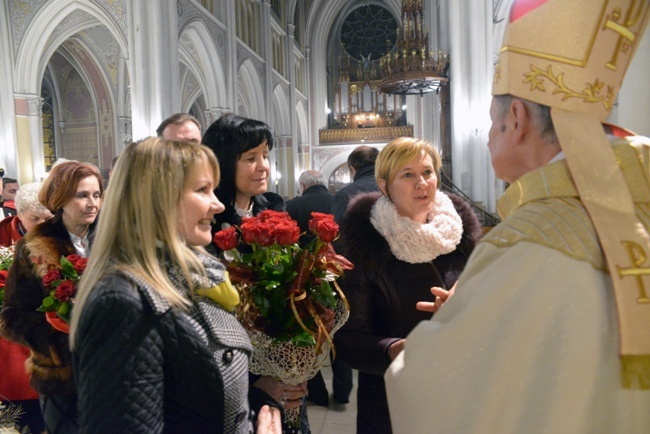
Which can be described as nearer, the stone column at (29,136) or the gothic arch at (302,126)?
the stone column at (29,136)

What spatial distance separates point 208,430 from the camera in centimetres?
113

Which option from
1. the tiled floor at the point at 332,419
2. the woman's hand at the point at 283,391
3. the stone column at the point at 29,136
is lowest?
the tiled floor at the point at 332,419

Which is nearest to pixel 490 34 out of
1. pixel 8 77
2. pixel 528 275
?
pixel 528 275

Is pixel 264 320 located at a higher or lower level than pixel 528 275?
lower

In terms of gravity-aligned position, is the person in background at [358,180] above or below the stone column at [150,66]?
below

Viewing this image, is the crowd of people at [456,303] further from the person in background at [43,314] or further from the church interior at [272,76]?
the church interior at [272,76]

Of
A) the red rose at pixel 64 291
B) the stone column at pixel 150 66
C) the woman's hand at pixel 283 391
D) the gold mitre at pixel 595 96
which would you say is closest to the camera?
the gold mitre at pixel 595 96

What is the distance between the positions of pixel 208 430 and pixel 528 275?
805 mm

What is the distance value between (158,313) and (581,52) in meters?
0.99

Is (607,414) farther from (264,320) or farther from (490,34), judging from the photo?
(490,34)

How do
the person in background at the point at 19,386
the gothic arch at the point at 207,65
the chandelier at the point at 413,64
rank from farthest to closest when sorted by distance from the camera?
the gothic arch at the point at 207,65
the chandelier at the point at 413,64
the person in background at the point at 19,386

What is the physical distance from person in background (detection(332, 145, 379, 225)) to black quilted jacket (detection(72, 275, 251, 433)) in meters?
2.58

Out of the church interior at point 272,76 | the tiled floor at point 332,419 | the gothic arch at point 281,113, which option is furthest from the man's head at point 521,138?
the gothic arch at point 281,113

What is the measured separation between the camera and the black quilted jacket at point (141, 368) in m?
1.00
